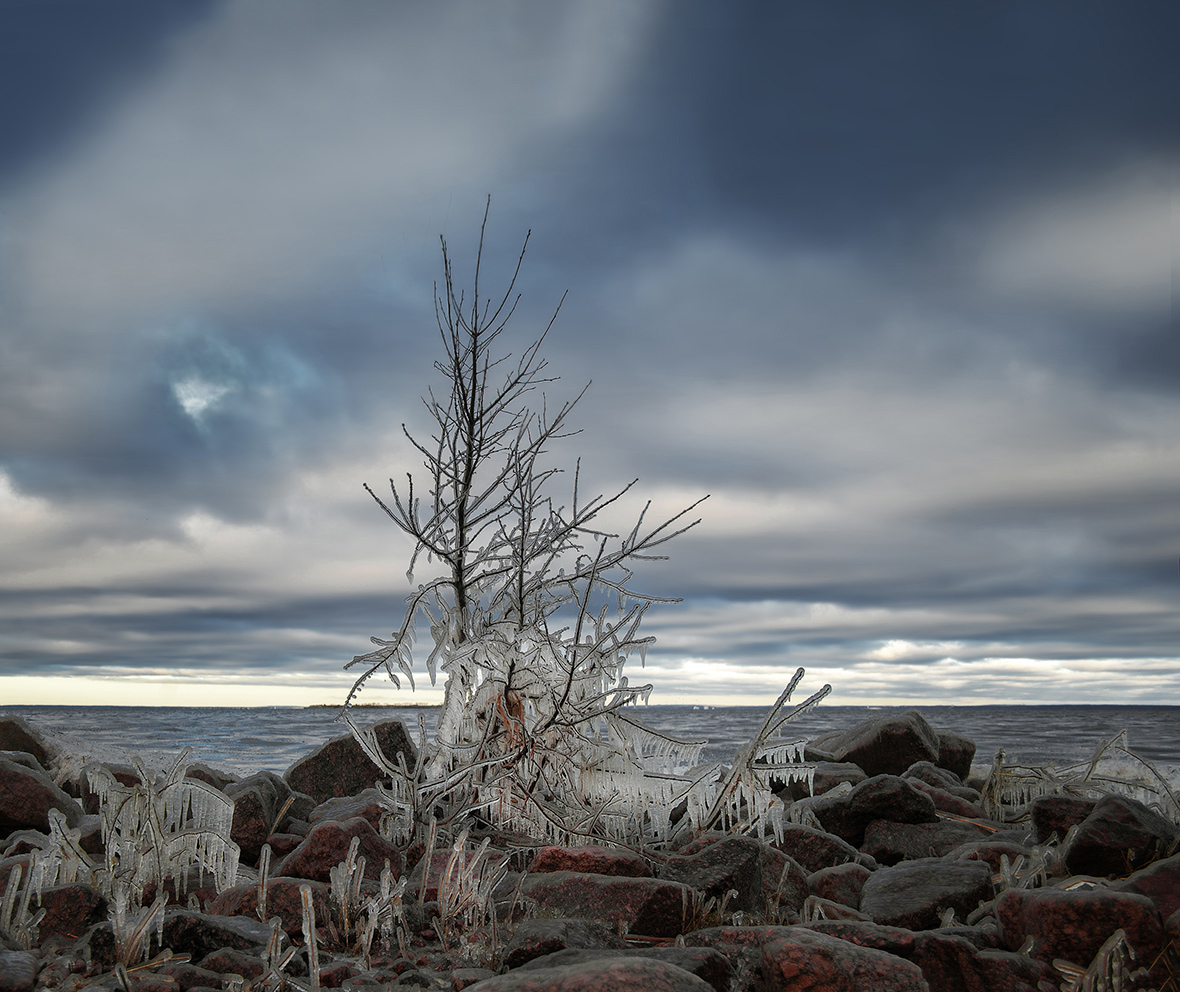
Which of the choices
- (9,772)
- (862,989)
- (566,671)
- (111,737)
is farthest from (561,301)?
(111,737)

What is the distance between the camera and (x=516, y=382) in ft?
22.6

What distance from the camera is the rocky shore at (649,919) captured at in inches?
128

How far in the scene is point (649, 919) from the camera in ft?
13.1

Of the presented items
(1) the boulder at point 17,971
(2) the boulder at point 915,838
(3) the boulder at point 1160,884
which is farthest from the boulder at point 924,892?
(1) the boulder at point 17,971

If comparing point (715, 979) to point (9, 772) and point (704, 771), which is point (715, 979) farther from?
point (9, 772)

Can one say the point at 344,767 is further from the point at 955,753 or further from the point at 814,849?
the point at 955,753

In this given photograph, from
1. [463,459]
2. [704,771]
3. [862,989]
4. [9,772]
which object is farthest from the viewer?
[9,772]

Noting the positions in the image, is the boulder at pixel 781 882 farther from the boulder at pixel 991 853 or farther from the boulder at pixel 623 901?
the boulder at pixel 991 853

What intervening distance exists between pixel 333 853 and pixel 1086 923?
3.94 m

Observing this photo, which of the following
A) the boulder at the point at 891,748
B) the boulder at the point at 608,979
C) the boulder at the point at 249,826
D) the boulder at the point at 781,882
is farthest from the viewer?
the boulder at the point at 891,748

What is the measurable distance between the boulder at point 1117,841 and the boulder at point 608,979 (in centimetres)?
336

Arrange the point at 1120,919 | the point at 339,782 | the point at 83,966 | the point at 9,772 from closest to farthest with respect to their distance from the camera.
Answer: the point at 83,966
the point at 1120,919
the point at 9,772
the point at 339,782

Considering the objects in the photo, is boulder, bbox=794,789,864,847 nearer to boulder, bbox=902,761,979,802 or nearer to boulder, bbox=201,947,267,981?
boulder, bbox=902,761,979,802

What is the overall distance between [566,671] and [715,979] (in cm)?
295
